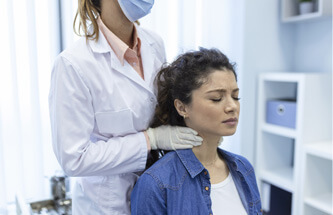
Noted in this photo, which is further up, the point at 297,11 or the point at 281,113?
the point at 297,11

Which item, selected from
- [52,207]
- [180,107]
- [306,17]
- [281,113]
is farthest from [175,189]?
[306,17]

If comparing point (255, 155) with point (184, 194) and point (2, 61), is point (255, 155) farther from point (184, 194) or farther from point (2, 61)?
point (2, 61)

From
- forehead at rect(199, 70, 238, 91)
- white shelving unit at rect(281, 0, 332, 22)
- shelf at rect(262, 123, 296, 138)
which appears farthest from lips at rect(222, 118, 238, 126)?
white shelving unit at rect(281, 0, 332, 22)

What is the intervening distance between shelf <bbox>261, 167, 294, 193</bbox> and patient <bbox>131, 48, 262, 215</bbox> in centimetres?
103

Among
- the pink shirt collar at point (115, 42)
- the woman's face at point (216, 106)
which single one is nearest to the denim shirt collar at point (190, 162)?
the woman's face at point (216, 106)

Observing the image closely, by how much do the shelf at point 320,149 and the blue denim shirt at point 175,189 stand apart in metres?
0.88

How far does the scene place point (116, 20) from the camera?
3.62ft

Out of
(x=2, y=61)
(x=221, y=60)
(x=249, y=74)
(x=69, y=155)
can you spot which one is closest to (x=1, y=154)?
(x=2, y=61)

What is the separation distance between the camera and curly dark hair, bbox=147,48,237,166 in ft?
3.65

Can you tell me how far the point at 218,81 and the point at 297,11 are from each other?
1.59m

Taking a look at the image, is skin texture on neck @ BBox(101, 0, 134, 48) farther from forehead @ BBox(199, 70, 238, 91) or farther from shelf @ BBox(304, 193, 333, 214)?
shelf @ BBox(304, 193, 333, 214)

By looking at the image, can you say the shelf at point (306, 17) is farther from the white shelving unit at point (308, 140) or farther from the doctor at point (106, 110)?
the doctor at point (106, 110)

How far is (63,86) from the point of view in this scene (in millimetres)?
1005

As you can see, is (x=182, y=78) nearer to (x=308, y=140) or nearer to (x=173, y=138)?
(x=173, y=138)
